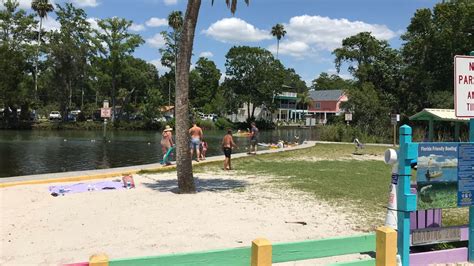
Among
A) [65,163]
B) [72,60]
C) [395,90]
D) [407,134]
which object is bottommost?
[65,163]

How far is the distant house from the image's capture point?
95.4 m

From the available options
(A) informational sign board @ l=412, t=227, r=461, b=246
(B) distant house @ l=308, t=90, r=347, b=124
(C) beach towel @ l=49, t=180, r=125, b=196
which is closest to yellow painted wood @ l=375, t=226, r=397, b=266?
(A) informational sign board @ l=412, t=227, r=461, b=246

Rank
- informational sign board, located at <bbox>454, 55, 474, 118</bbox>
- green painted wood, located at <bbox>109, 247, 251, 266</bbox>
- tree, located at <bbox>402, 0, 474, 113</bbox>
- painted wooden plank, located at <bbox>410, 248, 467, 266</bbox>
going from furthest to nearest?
tree, located at <bbox>402, 0, 474, 113</bbox> < informational sign board, located at <bbox>454, 55, 474, 118</bbox> < painted wooden plank, located at <bbox>410, 248, 467, 266</bbox> < green painted wood, located at <bbox>109, 247, 251, 266</bbox>

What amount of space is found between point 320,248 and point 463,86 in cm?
265

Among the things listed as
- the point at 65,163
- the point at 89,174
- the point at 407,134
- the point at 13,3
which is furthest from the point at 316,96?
the point at 407,134

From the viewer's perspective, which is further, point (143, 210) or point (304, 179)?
point (304, 179)

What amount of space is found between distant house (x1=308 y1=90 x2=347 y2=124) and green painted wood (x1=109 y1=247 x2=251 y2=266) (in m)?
92.2

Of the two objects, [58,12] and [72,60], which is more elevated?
[58,12]

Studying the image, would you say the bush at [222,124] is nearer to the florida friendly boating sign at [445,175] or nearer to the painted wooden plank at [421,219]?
the painted wooden plank at [421,219]

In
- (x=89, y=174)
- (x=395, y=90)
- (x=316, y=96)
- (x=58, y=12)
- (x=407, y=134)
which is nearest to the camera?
(x=407, y=134)

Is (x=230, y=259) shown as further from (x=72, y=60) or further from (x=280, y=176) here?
(x=72, y=60)

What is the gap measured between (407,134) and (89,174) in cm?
1162

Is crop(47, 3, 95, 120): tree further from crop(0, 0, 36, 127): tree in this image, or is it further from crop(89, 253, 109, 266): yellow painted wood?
crop(89, 253, 109, 266): yellow painted wood

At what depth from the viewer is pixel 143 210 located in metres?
9.29
